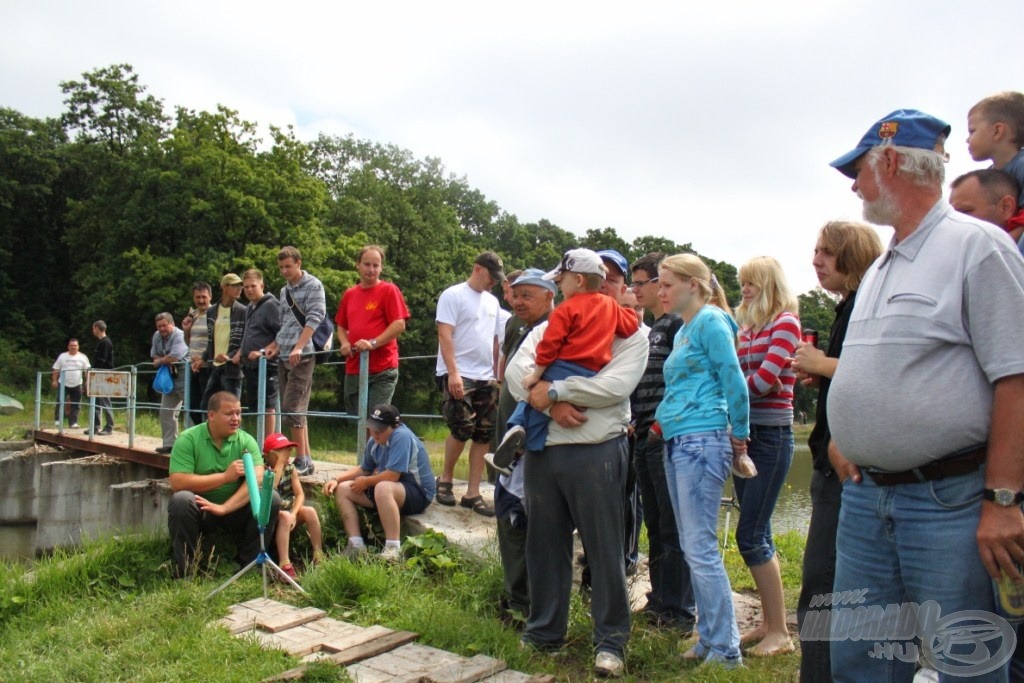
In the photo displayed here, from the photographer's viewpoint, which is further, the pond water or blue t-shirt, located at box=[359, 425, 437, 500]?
the pond water

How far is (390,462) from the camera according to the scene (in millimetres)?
5652

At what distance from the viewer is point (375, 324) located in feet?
21.6

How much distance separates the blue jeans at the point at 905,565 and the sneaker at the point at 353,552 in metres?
3.62

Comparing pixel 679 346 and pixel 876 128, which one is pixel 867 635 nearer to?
pixel 876 128

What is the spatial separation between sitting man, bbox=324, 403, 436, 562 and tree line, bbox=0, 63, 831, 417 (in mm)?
20931

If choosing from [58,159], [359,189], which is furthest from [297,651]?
[58,159]

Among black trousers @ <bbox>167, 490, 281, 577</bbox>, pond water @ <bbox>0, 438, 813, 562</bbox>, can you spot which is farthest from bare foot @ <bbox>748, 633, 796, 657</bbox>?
pond water @ <bbox>0, 438, 813, 562</bbox>

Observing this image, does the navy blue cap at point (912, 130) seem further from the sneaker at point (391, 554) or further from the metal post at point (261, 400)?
the metal post at point (261, 400)

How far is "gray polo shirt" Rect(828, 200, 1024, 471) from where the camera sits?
6.35ft

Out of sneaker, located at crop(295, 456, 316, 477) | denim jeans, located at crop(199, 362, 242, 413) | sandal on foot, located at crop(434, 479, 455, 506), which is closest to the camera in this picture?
sandal on foot, located at crop(434, 479, 455, 506)

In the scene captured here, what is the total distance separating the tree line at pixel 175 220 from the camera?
2796 cm

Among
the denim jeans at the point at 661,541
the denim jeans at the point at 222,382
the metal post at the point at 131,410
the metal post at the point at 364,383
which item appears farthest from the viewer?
the metal post at the point at 131,410

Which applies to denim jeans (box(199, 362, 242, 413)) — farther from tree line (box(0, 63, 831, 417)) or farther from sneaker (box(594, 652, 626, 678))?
tree line (box(0, 63, 831, 417))
